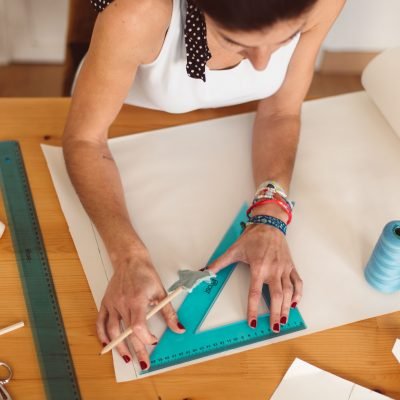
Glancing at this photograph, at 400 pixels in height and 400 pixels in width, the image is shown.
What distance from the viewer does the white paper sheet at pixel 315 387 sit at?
3.32ft

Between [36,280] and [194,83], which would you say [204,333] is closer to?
[36,280]

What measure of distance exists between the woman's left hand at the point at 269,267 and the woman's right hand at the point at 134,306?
0.12 m

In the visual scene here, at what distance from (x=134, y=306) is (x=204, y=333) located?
13 cm

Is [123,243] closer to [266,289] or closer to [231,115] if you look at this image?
[266,289]

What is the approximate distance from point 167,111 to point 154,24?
29 centimetres

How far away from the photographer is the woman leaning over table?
1051mm

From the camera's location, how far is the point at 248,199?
129cm

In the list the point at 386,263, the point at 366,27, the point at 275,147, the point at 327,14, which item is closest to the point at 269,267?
the point at 386,263

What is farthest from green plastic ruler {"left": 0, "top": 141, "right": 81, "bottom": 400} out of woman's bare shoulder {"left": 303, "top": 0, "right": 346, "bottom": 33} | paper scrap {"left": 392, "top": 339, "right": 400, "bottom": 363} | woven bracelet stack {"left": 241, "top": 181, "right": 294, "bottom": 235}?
woman's bare shoulder {"left": 303, "top": 0, "right": 346, "bottom": 33}

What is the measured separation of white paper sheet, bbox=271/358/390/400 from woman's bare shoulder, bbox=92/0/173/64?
0.64 meters

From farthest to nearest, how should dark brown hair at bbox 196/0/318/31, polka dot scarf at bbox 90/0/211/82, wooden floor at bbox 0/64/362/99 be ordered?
wooden floor at bbox 0/64/362/99
polka dot scarf at bbox 90/0/211/82
dark brown hair at bbox 196/0/318/31

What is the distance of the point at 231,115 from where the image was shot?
4.73ft

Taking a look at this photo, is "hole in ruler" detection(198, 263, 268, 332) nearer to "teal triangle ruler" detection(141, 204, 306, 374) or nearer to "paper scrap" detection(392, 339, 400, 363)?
"teal triangle ruler" detection(141, 204, 306, 374)

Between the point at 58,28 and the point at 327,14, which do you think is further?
the point at 58,28
